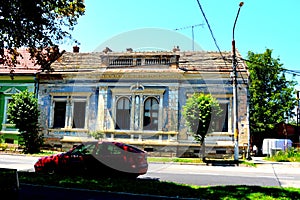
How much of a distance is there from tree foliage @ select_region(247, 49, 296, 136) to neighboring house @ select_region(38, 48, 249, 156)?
1361 centimetres

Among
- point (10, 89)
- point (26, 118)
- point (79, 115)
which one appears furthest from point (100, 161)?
point (10, 89)

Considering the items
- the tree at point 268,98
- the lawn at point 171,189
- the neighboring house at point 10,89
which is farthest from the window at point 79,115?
the tree at point 268,98

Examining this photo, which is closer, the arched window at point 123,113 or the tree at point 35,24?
the tree at point 35,24

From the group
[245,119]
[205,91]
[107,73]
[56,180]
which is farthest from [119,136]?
[56,180]

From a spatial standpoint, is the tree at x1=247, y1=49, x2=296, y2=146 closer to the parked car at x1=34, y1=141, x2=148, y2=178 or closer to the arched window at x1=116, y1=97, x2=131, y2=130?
the arched window at x1=116, y1=97, x2=131, y2=130

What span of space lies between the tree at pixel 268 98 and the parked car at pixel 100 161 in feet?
87.3

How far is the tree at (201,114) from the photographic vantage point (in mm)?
19312

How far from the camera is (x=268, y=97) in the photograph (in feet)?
122

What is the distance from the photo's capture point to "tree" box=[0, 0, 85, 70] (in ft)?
29.2

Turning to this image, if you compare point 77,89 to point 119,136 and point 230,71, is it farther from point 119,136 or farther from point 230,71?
point 230,71

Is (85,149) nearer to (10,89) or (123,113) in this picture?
(123,113)

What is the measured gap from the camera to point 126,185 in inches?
347

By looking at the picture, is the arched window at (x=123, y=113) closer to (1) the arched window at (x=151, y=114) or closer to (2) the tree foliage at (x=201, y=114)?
(1) the arched window at (x=151, y=114)

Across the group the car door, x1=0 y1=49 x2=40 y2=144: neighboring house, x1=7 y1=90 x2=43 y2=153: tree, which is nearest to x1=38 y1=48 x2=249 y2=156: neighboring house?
x1=0 y1=49 x2=40 y2=144: neighboring house
